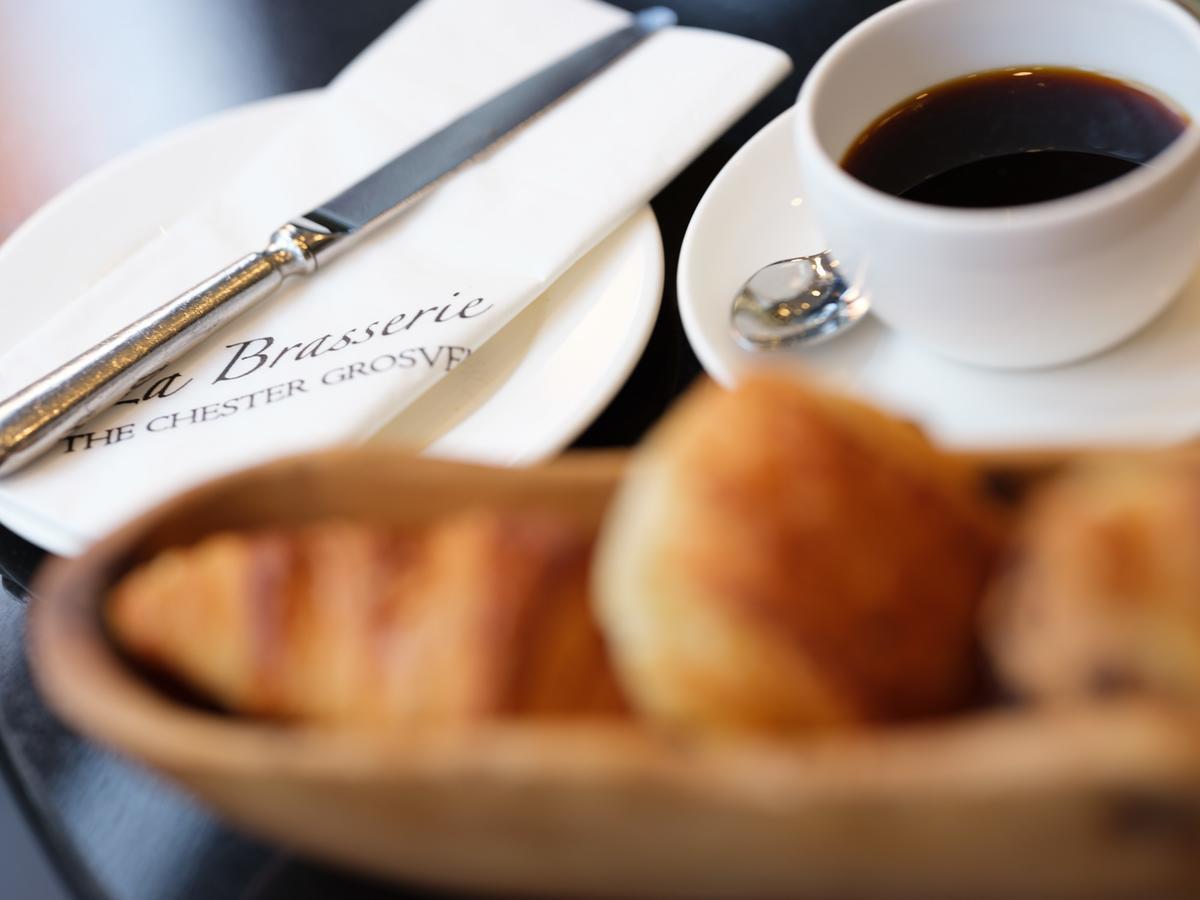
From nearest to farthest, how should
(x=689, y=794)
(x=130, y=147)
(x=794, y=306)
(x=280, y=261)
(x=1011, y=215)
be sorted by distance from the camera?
(x=689, y=794) < (x=1011, y=215) < (x=794, y=306) < (x=280, y=261) < (x=130, y=147)

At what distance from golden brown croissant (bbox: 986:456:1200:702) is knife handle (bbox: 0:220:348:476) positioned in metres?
0.55

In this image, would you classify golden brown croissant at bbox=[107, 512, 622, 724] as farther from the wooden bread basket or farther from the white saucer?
the white saucer

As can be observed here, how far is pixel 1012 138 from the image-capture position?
25.0 inches

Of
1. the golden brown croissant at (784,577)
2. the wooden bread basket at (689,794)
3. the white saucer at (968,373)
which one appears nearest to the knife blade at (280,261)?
the white saucer at (968,373)

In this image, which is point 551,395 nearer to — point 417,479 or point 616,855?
point 417,479

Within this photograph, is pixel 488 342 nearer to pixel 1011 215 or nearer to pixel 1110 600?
pixel 1011 215

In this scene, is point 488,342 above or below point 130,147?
below

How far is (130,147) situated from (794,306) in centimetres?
66

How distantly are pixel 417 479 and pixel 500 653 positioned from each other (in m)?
0.09

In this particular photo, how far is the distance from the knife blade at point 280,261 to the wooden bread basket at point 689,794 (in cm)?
35

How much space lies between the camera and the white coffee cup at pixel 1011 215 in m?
0.49

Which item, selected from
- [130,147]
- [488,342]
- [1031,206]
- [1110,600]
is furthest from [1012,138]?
[130,147]

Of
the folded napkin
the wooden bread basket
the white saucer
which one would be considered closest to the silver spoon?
the white saucer

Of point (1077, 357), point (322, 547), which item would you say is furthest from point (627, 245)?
point (322, 547)
